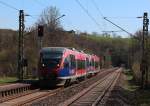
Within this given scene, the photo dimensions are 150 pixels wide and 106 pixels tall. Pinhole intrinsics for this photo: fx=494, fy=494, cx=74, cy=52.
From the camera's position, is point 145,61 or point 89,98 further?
point 145,61

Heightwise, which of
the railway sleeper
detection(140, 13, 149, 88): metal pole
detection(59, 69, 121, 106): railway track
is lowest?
detection(59, 69, 121, 106): railway track

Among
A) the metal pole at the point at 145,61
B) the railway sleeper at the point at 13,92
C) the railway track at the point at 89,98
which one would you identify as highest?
the metal pole at the point at 145,61

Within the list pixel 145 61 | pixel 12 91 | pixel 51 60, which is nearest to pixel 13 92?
pixel 12 91

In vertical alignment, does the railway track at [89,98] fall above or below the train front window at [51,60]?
below

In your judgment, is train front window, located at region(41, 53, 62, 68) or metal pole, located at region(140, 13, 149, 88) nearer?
train front window, located at region(41, 53, 62, 68)

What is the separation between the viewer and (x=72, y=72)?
43375mm

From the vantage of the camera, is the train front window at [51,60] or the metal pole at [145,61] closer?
the train front window at [51,60]

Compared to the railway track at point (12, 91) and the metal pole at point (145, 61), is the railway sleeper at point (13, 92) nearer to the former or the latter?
the railway track at point (12, 91)

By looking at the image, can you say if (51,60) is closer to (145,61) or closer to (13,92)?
(13,92)

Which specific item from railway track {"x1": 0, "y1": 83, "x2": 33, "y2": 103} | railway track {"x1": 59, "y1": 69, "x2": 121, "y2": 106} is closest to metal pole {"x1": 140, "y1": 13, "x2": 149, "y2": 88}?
railway track {"x1": 59, "y1": 69, "x2": 121, "y2": 106}

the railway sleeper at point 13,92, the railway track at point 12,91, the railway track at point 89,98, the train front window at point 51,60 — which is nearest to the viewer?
the railway track at point 89,98

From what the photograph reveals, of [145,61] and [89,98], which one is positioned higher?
[145,61]

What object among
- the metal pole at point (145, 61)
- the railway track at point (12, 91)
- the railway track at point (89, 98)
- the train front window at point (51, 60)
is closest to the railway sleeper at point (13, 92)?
the railway track at point (12, 91)

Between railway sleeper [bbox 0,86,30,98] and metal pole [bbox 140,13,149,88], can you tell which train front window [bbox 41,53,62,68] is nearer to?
railway sleeper [bbox 0,86,30,98]
